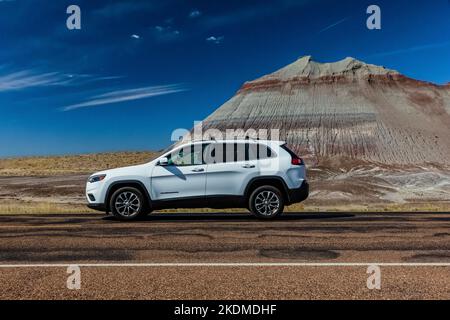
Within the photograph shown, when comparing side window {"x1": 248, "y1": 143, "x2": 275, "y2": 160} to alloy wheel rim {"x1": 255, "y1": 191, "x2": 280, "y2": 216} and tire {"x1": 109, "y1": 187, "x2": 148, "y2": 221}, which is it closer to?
alloy wheel rim {"x1": 255, "y1": 191, "x2": 280, "y2": 216}

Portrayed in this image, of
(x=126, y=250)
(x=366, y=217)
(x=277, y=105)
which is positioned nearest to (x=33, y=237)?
(x=126, y=250)

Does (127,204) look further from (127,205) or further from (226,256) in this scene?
(226,256)

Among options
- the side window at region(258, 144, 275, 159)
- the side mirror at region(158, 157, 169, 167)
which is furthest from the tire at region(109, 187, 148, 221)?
the side window at region(258, 144, 275, 159)

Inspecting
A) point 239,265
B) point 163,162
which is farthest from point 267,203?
point 239,265

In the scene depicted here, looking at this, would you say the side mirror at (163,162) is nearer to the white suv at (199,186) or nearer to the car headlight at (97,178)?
the white suv at (199,186)

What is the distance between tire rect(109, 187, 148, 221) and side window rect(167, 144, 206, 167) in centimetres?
116

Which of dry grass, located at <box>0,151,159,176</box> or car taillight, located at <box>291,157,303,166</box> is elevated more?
dry grass, located at <box>0,151,159,176</box>

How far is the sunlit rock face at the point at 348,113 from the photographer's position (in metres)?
72.4

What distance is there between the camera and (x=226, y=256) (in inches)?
248

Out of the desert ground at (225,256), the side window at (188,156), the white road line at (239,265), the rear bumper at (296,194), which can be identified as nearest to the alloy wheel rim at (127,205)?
the desert ground at (225,256)

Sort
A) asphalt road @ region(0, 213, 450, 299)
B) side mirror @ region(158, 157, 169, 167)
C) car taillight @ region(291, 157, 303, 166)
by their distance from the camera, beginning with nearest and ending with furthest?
1. asphalt road @ region(0, 213, 450, 299)
2. side mirror @ region(158, 157, 169, 167)
3. car taillight @ region(291, 157, 303, 166)

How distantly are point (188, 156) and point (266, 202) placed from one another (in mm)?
2174

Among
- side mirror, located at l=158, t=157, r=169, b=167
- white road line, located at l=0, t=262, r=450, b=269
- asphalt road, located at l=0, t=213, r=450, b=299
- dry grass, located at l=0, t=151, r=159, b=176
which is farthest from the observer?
dry grass, located at l=0, t=151, r=159, b=176

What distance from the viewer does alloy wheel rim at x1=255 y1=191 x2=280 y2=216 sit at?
33.7ft
